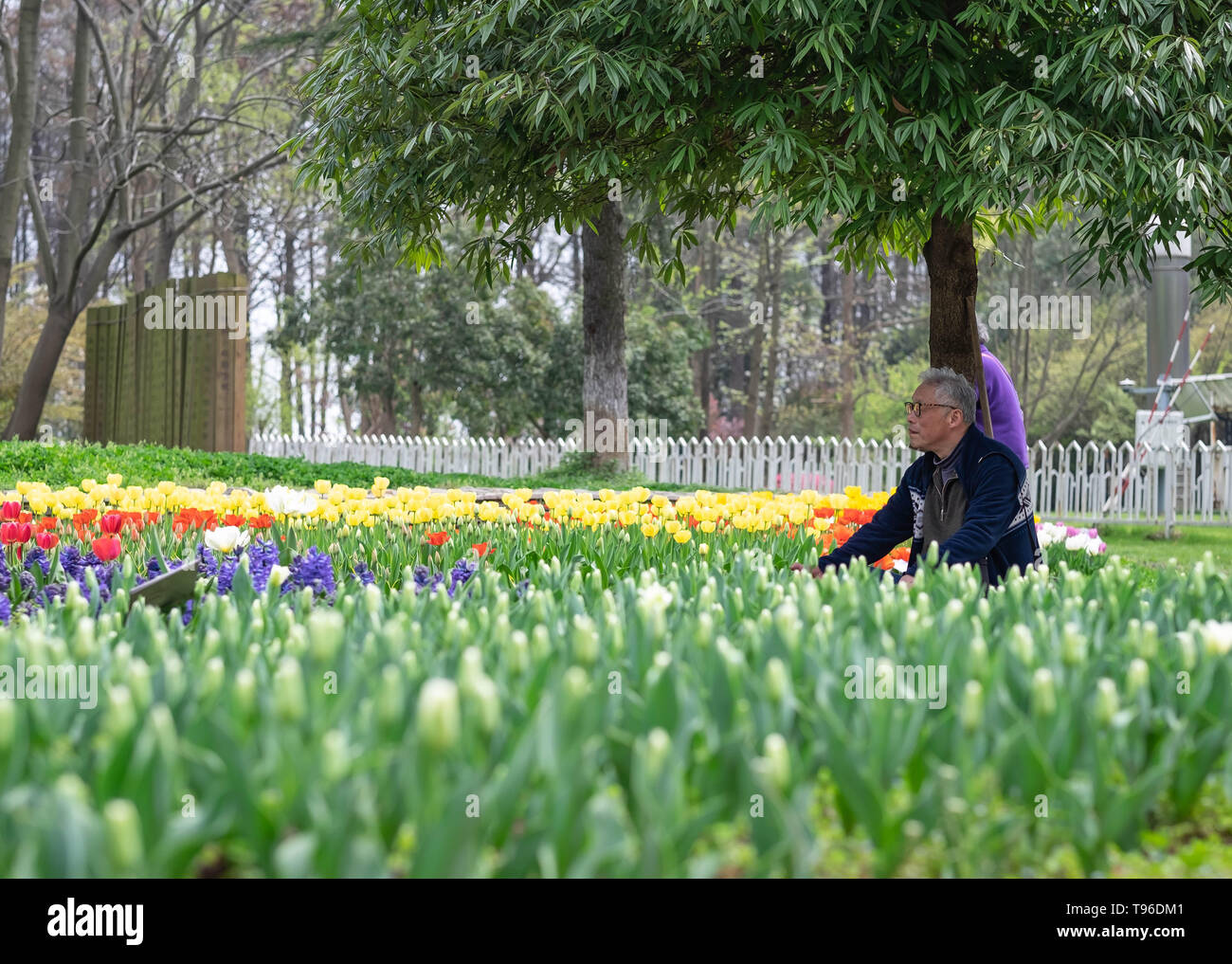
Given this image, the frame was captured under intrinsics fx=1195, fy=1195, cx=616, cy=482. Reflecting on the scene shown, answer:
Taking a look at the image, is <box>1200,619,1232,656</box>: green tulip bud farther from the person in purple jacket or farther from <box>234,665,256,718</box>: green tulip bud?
the person in purple jacket

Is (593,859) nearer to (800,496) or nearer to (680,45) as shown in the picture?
(680,45)

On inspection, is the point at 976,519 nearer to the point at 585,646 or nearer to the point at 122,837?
the point at 585,646

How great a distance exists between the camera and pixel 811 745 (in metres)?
1.77

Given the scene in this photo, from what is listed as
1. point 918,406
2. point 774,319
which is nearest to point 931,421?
point 918,406

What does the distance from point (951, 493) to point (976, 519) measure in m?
0.38

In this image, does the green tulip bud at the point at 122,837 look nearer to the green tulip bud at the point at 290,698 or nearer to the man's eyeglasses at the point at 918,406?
the green tulip bud at the point at 290,698

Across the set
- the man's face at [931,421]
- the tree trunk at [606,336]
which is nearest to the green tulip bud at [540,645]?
the man's face at [931,421]

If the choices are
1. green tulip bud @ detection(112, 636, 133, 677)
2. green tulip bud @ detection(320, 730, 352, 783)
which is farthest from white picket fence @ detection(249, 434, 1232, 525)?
green tulip bud @ detection(320, 730, 352, 783)

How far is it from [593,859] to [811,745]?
51cm

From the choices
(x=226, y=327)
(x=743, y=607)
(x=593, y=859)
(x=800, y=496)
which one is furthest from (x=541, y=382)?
(x=593, y=859)

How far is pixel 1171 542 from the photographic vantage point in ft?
42.8

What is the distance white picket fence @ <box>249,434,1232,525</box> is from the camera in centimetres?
1472

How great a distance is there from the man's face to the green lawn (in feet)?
22.8

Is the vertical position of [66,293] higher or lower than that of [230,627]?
higher
